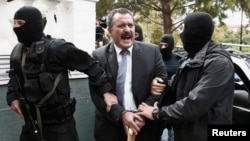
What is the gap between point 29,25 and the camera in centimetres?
244

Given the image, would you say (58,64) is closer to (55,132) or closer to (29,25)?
(29,25)

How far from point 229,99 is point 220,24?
7905 millimetres

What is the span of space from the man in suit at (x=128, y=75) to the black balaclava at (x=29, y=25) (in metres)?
0.52

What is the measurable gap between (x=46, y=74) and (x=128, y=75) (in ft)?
2.03

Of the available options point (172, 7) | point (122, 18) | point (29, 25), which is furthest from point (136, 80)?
point (172, 7)

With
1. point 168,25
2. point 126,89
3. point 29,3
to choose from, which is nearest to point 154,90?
point 126,89

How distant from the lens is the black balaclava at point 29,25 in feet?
8.02

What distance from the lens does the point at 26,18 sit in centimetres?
244

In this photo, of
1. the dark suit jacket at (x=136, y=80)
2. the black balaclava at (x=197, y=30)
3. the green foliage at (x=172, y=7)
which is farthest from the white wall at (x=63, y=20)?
the green foliage at (x=172, y=7)

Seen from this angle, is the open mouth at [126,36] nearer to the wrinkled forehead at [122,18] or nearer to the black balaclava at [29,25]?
the wrinkled forehead at [122,18]

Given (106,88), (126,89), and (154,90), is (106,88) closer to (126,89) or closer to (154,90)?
(126,89)

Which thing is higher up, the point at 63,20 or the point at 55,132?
the point at 63,20

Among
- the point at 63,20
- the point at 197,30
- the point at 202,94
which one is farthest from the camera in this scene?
the point at 63,20

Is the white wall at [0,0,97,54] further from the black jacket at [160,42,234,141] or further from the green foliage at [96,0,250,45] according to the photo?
the green foliage at [96,0,250,45]
